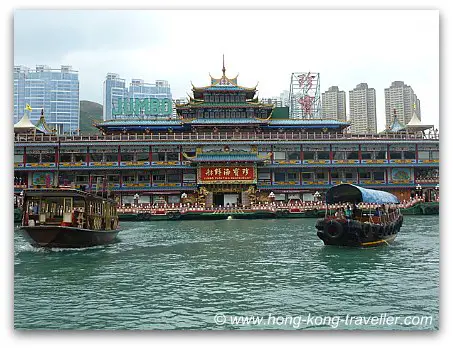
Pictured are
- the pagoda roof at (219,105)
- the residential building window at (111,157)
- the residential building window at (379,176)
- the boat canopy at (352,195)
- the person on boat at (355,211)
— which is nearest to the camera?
the boat canopy at (352,195)

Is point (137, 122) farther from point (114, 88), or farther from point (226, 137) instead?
point (114, 88)

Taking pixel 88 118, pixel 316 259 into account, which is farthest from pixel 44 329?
pixel 88 118

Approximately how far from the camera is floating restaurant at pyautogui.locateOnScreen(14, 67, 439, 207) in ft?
153

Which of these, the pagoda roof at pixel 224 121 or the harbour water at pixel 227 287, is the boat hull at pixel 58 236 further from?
the pagoda roof at pixel 224 121

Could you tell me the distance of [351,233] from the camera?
65.7 feet

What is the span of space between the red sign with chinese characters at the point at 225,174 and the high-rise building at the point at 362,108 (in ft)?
82.5

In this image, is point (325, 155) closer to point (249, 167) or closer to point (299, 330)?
point (249, 167)

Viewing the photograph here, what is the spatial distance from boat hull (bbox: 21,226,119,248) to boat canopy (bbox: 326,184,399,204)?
11626 millimetres

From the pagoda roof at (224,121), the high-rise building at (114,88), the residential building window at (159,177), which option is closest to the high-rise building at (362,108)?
the pagoda roof at (224,121)

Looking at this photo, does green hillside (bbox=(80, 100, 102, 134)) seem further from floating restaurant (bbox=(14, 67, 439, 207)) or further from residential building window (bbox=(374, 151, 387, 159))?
residential building window (bbox=(374, 151, 387, 159))

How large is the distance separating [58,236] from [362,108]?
2165 inches

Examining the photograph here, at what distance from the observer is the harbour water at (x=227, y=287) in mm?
9977

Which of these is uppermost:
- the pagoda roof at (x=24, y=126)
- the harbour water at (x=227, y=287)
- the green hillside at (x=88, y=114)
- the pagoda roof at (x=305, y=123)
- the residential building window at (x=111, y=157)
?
the green hillside at (x=88, y=114)
